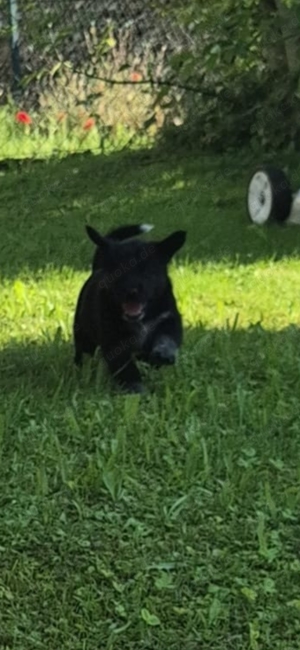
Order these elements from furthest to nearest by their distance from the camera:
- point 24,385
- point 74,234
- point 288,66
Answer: point 288,66 → point 74,234 → point 24,385

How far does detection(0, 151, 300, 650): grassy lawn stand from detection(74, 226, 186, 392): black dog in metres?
0.14

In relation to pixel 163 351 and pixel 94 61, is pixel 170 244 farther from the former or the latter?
pixel 94 61

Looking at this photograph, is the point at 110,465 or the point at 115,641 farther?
the point at 110,465

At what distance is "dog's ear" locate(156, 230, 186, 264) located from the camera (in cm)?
604

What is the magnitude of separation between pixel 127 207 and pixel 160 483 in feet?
20.3

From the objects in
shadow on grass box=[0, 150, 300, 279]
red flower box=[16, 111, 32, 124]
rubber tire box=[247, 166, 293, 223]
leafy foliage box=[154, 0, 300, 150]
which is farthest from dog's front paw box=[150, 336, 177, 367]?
red flower box=[16, 111, 32, 124]

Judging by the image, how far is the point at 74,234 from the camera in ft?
33.4

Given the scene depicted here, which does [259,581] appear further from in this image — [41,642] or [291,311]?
[291,311]

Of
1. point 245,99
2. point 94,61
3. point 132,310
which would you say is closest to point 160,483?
point 132,310

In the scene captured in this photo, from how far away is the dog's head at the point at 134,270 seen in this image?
5926mm

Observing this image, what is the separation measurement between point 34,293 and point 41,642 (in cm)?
424

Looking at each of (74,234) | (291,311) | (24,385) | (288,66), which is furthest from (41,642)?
(288,66)

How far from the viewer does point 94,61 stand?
45.1 ft

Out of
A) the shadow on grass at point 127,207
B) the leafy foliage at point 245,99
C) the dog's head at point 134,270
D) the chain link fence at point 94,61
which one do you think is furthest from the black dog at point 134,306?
the chain link fence at point 94,61
